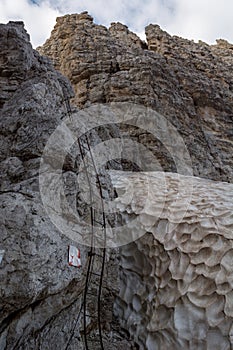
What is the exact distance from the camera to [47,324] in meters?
4.05

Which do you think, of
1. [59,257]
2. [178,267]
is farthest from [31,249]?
[178,267]

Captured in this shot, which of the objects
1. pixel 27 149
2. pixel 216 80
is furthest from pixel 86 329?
pixel 216 80

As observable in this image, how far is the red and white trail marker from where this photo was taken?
13.8 feet

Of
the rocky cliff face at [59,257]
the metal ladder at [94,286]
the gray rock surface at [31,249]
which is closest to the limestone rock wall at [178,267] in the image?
the rocky cliff face at [59,257]

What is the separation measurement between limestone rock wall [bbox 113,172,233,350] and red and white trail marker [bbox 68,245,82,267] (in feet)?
4.60

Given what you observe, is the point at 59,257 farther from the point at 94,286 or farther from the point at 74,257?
the point at 94,286

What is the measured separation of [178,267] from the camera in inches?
193

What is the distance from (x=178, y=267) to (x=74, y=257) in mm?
1648

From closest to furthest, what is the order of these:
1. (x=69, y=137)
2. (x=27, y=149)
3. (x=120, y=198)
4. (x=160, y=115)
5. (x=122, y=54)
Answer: (x=27, y=149) < (x=69, y=137) < (x=120, y=198) < (x=160, y=115) < (x=122, y=54)

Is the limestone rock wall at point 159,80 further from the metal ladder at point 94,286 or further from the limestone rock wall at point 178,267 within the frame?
the metal ladder at point 94,286

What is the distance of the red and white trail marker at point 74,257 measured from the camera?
13.8 ft

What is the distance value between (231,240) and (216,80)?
1129 centimetres

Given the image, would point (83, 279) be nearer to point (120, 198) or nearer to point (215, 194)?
point (120, 198)

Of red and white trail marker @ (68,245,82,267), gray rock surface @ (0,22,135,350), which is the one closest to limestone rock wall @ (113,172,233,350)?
gray rock surface @ (0,22,135,350)
